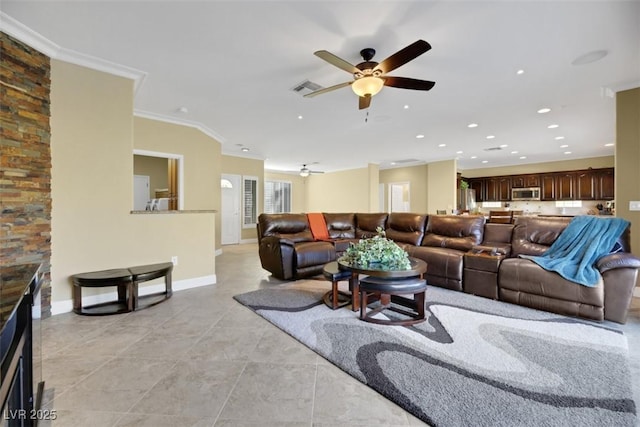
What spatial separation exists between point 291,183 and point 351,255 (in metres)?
8.97

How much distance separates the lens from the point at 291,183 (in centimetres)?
1166

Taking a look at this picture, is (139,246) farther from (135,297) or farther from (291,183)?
(291,183)

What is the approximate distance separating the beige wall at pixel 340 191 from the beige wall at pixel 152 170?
6.06 meters

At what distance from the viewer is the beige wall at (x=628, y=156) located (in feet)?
11.4

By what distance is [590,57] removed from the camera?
9.53ft

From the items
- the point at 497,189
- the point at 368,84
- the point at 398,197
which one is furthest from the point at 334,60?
the point at 497,189

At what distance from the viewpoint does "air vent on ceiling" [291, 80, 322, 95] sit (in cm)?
354

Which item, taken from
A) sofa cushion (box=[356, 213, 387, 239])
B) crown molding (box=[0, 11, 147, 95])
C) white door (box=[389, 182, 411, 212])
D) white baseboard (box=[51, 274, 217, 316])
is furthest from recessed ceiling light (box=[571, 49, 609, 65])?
white door (box=[389, 182, 411, 212])

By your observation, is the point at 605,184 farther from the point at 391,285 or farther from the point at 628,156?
the point at 391,285

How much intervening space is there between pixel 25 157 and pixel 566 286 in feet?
17.9

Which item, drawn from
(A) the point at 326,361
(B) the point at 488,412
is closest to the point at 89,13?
(A) the point at 326,361

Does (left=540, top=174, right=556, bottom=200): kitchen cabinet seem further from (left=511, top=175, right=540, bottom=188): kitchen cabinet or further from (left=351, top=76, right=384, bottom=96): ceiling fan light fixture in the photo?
(left=351, top=76, right=384, bottom=96): ceiling fan light fixture

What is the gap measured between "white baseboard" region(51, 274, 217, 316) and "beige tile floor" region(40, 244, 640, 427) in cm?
13

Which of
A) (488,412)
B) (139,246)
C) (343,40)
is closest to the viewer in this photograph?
(488,412)
